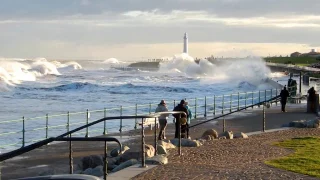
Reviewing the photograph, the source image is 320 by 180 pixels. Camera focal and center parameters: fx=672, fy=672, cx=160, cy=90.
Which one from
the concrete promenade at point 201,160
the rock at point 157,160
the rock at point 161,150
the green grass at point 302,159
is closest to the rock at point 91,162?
the concrete promenade at point 201,160

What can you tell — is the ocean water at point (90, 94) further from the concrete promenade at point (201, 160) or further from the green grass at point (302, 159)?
the green grass at point (302, 159)

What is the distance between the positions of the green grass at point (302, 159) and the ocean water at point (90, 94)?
8.41 metres

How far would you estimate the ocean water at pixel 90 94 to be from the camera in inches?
1081

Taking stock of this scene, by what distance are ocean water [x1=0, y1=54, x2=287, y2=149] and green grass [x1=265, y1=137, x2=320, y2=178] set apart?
841 centimetres

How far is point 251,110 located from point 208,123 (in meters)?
7.42

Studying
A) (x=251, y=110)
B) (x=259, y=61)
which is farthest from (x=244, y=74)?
(x=251, y=110)

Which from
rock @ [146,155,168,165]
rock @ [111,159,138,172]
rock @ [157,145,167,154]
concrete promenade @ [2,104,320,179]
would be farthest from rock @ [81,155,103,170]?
rock @ [146,155,168,165]

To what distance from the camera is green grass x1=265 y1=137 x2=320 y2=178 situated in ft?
43.4

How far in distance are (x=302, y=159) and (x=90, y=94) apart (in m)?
45.9

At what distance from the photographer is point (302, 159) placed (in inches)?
576

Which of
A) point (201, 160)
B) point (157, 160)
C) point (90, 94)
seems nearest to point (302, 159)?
point (201, 160)

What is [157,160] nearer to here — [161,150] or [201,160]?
A: [201,160]

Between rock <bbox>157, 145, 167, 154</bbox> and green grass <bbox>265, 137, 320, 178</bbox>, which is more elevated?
rock <bbox>157, 145, 167, 154</bbox>

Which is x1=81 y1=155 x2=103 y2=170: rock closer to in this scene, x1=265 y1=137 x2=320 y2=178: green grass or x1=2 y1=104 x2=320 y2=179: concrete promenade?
x1=2 y1=104 x2=320 y2=179: concrete promenade
